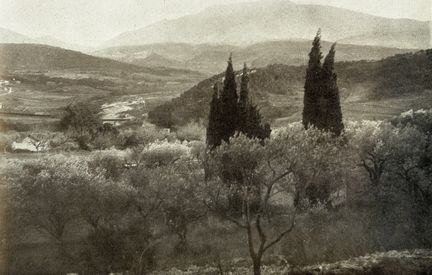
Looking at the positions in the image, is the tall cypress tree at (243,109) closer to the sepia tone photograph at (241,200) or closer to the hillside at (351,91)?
the sepia tone photograph at (241,200)

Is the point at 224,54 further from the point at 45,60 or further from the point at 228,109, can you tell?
the point at 228,109

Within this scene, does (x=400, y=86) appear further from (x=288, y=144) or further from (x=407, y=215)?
(x=288, y=144)

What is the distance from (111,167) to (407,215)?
896 inches

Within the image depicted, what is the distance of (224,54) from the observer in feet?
550

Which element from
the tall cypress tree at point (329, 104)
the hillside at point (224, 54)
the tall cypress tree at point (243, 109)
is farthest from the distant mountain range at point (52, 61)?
the tall cypress tree at point (329, 104)

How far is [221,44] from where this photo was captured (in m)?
186

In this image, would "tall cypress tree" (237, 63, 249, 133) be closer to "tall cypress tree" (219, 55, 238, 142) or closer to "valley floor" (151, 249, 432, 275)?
"tall cypress tree" (219, 55, 238, 142)

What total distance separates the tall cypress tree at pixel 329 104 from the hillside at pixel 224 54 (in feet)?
284

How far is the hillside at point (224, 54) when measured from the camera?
13725 cm

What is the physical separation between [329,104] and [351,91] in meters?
39.8

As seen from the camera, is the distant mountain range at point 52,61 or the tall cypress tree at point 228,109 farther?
the distant mountain range at point 52,61

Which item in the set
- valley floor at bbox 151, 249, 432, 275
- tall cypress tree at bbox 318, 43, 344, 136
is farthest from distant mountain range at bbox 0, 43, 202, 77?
valley floor at bbox 151, 249, 432, 275

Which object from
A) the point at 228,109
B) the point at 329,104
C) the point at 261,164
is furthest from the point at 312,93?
the point at 261,164

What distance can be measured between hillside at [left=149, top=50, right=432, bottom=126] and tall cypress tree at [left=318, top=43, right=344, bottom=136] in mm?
23629
